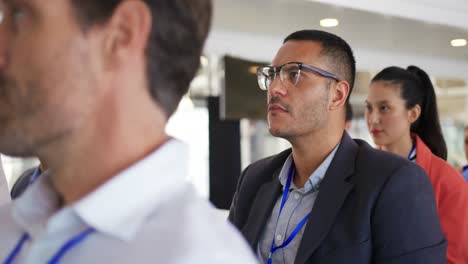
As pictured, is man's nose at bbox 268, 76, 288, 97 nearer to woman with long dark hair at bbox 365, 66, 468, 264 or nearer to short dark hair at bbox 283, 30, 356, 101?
short dark hair at bbox 283, 30, 356, 101

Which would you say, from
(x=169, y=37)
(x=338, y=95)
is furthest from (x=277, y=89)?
(x=169, y=37)

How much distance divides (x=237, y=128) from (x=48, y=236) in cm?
512

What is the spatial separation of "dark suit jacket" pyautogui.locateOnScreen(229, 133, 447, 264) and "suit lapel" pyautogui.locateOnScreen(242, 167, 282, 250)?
0.21m

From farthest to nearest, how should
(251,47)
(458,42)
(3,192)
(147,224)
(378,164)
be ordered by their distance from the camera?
1. (458,42)
2. (251,47)
3. (378,164)
4. (3,192)
5. (147,224)

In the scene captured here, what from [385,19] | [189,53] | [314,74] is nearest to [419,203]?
Answer: [314,74]

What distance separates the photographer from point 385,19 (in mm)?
5258

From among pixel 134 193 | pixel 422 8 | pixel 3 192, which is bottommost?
pixel 3 192

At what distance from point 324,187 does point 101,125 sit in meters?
1.21

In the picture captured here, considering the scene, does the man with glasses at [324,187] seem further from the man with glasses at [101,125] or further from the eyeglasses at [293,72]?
the man with glasses at [101,125]

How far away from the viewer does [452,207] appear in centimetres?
231

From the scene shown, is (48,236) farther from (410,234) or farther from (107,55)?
(410,234)

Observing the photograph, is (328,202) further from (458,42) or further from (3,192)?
(458,42)

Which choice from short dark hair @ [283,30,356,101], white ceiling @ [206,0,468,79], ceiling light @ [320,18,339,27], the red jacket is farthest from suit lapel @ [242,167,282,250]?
ceiling light @ [320,18,339,27]

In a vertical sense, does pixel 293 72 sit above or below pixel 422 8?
below
